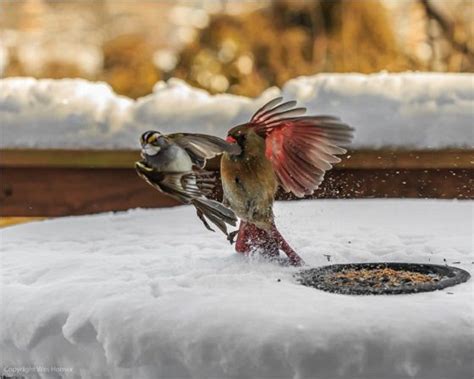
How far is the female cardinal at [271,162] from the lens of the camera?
4.72ft

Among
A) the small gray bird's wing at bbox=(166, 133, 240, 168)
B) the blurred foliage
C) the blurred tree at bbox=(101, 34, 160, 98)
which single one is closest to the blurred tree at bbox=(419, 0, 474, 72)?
the blurred foliage

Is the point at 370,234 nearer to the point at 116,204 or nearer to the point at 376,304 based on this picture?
the point at 376,304

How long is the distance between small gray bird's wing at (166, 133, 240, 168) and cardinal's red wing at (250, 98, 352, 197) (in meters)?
0.09

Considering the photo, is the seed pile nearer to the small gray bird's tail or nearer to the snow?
the snow

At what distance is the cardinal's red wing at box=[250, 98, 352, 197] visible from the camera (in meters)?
1.49

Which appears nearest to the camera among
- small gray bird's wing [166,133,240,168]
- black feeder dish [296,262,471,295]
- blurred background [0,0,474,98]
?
black feeder dish [296,262,471,295]

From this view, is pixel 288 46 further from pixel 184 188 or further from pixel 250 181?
pixel 184 188

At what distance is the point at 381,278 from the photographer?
1377 mm

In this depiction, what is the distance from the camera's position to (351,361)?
97 centimetres

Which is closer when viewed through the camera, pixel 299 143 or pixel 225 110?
pixel 299 143

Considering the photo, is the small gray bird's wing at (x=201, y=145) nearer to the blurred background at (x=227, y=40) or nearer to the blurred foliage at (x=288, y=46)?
the blurred background at (x=227, y=40)

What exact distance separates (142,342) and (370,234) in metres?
0.88

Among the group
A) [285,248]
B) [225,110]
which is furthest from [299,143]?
[225,110]

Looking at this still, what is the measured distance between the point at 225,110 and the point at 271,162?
1.05 meters
